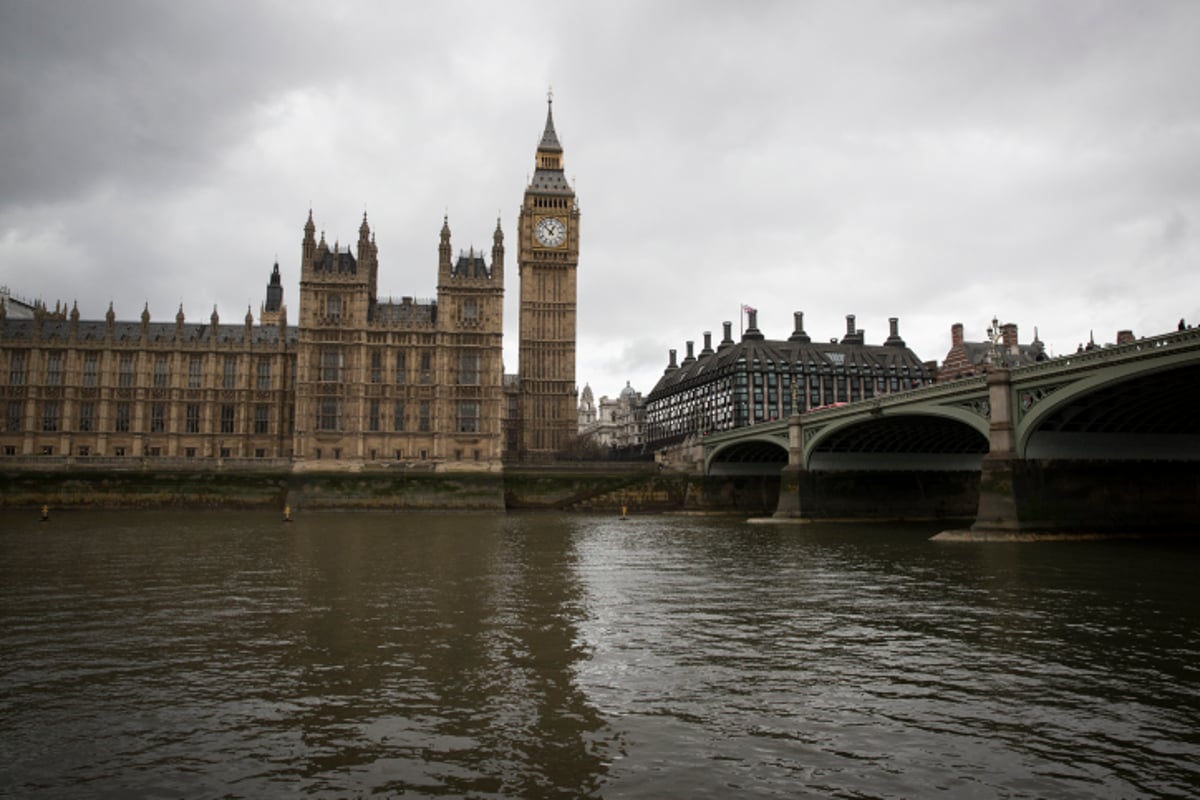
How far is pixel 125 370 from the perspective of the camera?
292ft

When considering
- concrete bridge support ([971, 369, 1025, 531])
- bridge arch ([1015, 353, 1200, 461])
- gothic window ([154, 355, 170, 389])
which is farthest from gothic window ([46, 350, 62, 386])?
bridge arch ([1015, 353, 1200, 461])

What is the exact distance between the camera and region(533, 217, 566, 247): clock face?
110062mm

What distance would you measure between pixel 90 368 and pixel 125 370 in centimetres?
327

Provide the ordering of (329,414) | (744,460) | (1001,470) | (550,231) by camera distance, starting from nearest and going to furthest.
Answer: (1001,470), (744,460), (329,414), (550,231)

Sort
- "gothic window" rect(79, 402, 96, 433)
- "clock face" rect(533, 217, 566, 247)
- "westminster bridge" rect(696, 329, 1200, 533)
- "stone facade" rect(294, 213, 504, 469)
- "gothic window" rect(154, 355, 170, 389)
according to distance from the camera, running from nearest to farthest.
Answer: "westminster bridge" rect(696, 329, 1200, 533) → "stone facade" rect(294, 213, 504, 469) → "gothic window" rect(79, 402, 96, 433) → "gothic window" rect(154, 355, 170, 389) → "clock face" rect(533, 217, 566, 247)

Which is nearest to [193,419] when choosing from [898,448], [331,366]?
[331,366]

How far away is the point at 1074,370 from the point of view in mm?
38750

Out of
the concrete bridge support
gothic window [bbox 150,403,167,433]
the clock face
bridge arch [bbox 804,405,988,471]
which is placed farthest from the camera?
the clock face

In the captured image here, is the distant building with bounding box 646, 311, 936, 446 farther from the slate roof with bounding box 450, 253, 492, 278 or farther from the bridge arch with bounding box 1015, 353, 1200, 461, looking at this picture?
the bridge arch with bounding box 1015, 353, 1200, 461

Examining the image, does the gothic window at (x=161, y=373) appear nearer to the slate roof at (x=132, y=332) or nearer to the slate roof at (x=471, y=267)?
the slate roof at (x=132, y=332)

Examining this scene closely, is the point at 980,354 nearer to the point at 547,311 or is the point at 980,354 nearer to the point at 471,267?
the point at 547,311

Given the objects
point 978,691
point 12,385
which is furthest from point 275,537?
point 12,385

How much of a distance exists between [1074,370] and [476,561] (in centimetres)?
2844

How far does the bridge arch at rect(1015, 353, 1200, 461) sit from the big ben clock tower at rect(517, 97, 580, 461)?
65.5m
